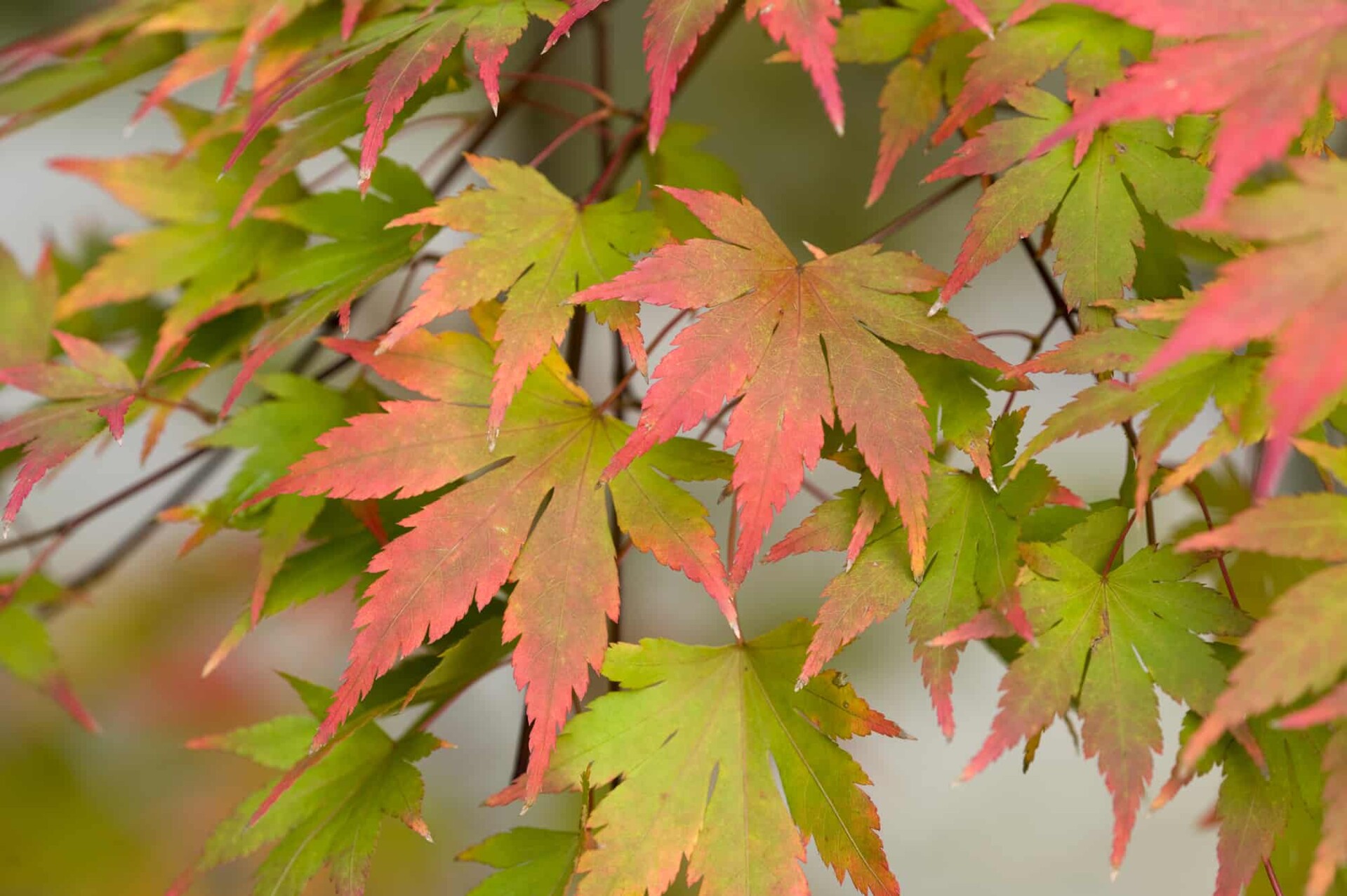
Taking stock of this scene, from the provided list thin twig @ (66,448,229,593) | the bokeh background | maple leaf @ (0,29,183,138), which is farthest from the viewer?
the bokeh background

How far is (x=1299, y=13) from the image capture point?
33cm

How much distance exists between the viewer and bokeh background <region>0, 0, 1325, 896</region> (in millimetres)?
994

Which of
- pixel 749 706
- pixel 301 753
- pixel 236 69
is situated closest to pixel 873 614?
pixel 749 706

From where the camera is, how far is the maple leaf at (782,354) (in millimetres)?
416

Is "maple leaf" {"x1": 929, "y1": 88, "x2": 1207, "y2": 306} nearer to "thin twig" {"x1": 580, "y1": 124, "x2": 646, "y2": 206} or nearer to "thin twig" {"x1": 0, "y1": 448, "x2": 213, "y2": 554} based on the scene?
"thin twig" {"x1": 580, "y1": 124, "x2": 646, "y2": 206}

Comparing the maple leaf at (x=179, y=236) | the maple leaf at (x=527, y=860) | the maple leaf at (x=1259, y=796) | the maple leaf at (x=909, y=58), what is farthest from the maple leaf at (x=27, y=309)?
the maple leaf at (x=1259, y=796)

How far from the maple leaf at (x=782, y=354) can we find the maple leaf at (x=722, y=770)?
0.36ft

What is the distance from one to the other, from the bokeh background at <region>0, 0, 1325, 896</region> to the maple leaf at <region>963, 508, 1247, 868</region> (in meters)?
0.53

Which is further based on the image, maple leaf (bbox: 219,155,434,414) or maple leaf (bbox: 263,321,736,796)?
maple leaf (bbox: 219,155,434,414)

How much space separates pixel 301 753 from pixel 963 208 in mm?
844

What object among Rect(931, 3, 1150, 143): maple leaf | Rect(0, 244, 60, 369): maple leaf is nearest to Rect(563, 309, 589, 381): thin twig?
Rect(931, 3, 1150, 143): maple leaf

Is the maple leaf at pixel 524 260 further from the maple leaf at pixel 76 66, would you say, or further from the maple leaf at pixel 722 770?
the maple leaf at pixel 76 66

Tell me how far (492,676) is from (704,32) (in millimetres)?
943

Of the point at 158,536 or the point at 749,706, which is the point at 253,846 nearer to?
the point at 749,706
